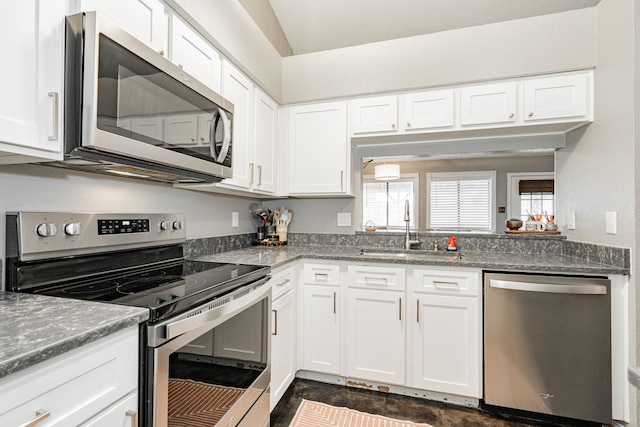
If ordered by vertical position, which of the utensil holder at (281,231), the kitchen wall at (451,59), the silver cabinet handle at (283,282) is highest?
the kitchen wall at (451,59)

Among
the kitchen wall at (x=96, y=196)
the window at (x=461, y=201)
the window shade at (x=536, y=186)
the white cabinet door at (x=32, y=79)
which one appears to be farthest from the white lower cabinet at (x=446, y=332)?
the white cabinet door at (x=32, y=79)

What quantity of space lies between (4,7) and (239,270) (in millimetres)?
1162

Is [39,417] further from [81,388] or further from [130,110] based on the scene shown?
[130,110]

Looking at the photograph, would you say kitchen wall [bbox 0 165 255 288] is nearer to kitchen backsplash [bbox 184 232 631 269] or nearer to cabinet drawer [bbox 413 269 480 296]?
kitchen backsplash [bbox 184 232 631 269]

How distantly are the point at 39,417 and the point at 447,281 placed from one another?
184cm

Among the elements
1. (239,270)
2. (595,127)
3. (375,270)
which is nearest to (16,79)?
(239,270)

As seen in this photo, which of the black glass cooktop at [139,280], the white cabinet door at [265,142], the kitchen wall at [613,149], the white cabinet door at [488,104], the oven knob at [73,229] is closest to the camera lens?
the black glass cooktop at [139,280]

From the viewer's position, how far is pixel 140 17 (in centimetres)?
123

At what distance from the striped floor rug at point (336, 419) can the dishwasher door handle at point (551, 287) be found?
2.87ft

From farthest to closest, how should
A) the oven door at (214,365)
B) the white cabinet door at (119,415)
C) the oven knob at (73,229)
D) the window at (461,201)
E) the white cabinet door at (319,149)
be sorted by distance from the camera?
the window at (461,201) → the white cabinet door at (319,149) → the oven knob at (73,229) → the oven door at (214,365) → the white cabinet door at (119,415)

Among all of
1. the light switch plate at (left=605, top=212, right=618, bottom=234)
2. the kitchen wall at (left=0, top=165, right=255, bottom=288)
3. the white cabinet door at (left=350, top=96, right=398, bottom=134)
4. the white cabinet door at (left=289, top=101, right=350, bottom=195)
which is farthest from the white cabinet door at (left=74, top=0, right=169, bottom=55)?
the light switch plate at (left=605, top=212, right=618, bottom=234)

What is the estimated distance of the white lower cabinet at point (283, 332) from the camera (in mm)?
1803

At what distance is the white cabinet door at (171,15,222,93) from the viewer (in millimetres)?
1435

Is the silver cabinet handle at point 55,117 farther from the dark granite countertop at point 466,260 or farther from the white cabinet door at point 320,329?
the white cabinet door at point 320,329
